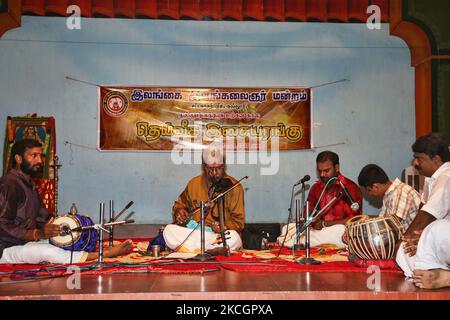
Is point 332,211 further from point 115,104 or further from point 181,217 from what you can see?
point 115,104

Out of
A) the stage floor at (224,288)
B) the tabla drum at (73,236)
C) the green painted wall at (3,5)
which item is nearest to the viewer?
the stage floor at (224,288)

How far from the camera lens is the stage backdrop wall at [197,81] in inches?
310

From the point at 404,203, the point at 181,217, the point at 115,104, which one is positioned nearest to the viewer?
the point at 404,203

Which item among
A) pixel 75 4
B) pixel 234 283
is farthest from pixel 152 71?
pixel 234 283

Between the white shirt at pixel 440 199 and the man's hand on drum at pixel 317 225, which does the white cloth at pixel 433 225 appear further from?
the man's hand on drum at pixel 317 225

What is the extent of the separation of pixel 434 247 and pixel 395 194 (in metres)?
1.67

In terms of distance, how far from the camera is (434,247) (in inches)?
147

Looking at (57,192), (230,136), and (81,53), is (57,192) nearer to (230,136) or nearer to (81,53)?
(81,53)

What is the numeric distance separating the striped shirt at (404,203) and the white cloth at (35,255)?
10.3ft

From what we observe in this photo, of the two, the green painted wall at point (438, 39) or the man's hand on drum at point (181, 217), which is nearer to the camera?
the man's hand on drum at point (181, 217)

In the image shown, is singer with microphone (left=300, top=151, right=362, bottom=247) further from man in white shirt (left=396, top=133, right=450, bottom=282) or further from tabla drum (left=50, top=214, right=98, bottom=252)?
tabla drum (left=50, top=214, right=98, bottom=252)

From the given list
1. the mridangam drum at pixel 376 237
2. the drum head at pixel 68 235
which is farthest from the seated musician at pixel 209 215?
the mridangam drum at pixel 376 237

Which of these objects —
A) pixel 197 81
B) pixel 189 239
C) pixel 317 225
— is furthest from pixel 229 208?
pixel 197 81
